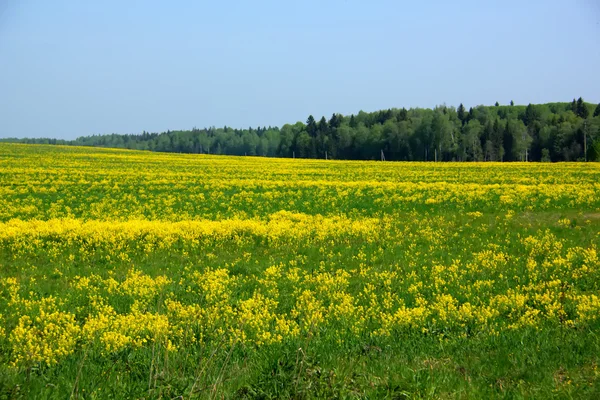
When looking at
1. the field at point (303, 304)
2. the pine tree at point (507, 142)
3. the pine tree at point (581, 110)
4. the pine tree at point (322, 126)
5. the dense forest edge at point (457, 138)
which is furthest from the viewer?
the pine tree at point (322, 126)

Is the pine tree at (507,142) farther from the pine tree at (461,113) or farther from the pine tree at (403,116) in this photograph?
the pine tree at (403,116)

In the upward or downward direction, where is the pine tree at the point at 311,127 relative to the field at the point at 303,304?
upward

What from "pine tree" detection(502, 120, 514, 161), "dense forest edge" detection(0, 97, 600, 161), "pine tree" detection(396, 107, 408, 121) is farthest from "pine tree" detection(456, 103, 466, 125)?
"pine tree" detection(502, 120, 514, 161)

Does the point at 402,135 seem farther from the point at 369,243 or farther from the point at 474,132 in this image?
the point at 369,243

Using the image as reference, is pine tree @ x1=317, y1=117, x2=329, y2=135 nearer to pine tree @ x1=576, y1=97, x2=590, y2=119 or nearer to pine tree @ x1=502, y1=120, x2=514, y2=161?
pine tree @ x1=502, y1=120, x2=514, y2=161

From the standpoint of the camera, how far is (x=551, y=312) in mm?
8828

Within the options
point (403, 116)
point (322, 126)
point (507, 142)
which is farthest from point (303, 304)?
point (403, 116)

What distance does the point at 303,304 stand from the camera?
32.1 ft

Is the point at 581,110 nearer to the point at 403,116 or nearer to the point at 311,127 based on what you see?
the point at 403,116

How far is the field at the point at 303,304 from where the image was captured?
5.45 metres

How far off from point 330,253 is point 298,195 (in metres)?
14.4

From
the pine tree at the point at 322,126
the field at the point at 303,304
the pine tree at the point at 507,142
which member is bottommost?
the field at the point at 303,304

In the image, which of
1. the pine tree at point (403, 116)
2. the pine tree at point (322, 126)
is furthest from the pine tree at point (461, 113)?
the pine tree at point (322, 126)

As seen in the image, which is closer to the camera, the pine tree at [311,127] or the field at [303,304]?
the field at [303,304]
